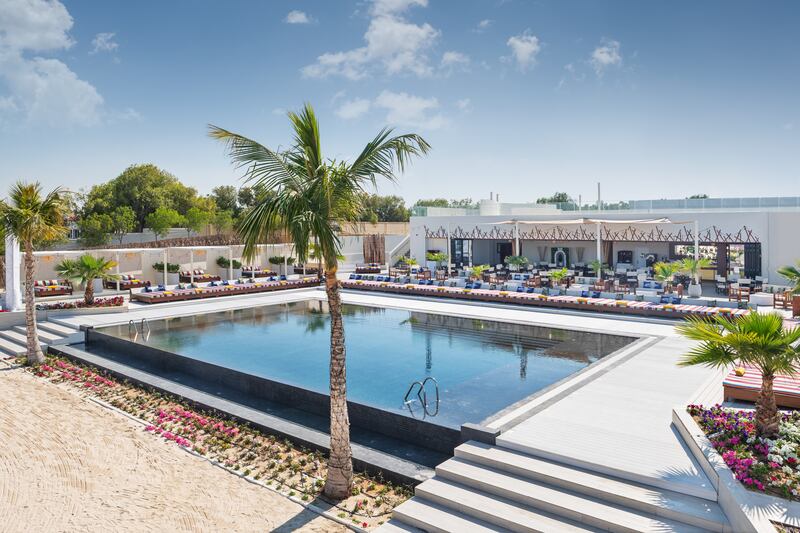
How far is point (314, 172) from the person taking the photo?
673 cm

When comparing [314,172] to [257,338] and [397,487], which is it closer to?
[397,487]

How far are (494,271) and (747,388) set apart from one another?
20786mm

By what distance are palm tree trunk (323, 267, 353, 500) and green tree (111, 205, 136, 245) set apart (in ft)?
146

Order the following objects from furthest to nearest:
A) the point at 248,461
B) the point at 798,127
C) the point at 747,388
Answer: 1. the point at 798,127
2. the point at 747,388
3. the point at 248,461

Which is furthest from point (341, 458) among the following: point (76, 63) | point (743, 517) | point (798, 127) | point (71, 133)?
point (71, 133)

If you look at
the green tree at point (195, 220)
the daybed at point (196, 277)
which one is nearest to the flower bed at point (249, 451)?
the daybed at point (196, 277)

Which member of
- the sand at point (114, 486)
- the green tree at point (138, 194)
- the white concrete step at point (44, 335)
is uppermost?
the green tree at point (138, 194)

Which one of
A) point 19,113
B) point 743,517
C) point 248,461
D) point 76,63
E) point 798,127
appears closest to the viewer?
point 743,517

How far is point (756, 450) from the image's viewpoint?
6.31 metres

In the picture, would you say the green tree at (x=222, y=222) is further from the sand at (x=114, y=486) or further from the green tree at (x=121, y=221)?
the sand at (x=114, y=486)

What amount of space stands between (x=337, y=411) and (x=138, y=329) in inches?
517

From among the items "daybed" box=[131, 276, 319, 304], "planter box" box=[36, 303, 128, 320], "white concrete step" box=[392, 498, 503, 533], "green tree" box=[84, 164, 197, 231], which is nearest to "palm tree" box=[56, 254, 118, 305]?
"planter box" box=[36, 303, 128, 320]

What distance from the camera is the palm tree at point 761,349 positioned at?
618cm

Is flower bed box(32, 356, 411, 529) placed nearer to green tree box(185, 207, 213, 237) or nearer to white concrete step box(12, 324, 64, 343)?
white concrete step box(12, 324, 64, 343)
